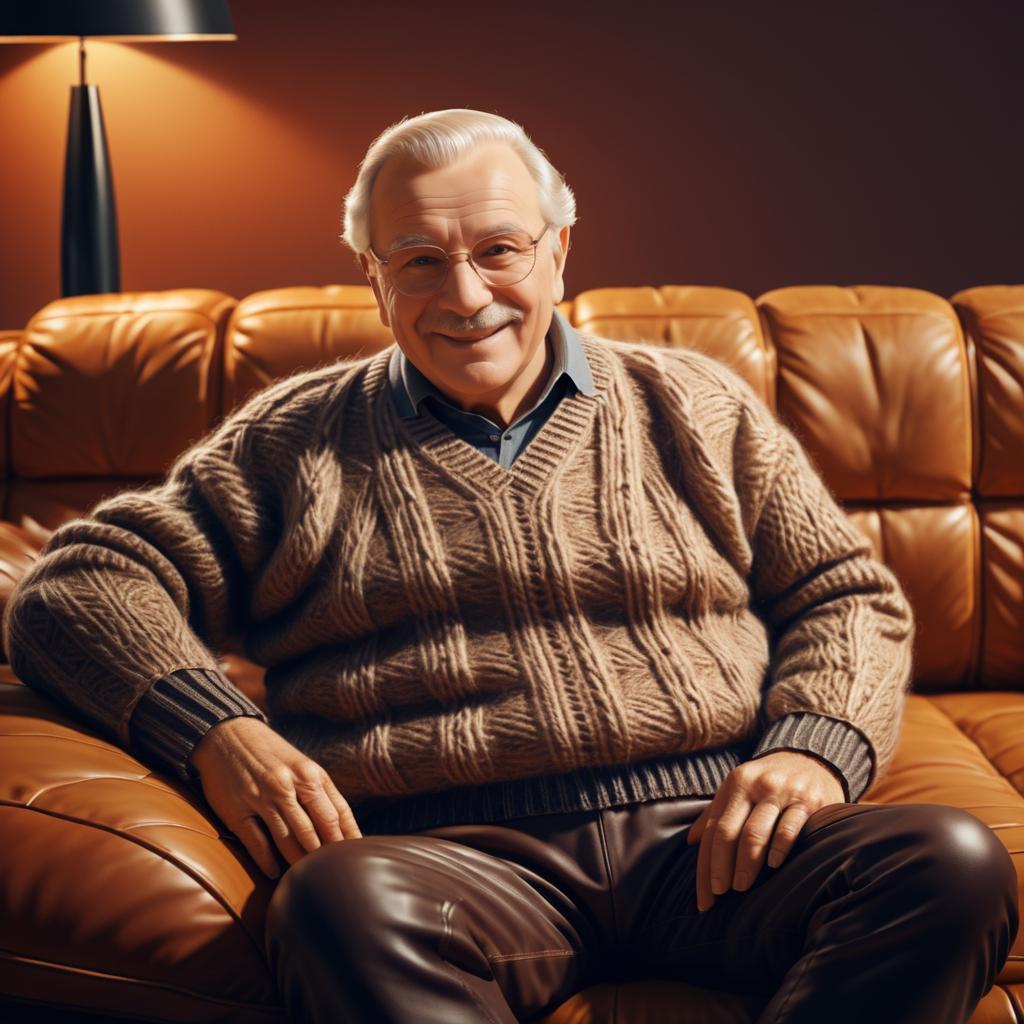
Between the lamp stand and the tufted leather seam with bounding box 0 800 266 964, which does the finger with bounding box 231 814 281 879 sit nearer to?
the tufted leather seam with bounding box 0 800 266 964

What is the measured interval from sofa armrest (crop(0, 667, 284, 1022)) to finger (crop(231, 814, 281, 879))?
0.04 metres

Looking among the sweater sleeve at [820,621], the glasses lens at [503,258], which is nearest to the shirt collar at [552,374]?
the glasses lens at [503,258]

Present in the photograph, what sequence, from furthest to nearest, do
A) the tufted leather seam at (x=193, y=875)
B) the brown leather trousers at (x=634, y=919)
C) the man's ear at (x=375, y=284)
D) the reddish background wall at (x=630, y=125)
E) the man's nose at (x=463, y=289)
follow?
1. the reddish background wall at (x=630, y=125)
2. the man's ear at (x=375, y=284)
3. the man's nose at (x=463, y=289)
4. the tufted leather seam at (x=193, y=875)
5. the brown leather trousers at (x=634, y=919)

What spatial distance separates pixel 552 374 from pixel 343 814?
607mm

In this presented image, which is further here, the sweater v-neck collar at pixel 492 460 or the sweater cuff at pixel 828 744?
the sweater v-neck collar at pixel 492 460

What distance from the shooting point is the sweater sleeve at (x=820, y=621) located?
142 cm

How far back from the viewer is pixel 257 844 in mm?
→ 1328

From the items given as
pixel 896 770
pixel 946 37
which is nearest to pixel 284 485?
pixel 896 770

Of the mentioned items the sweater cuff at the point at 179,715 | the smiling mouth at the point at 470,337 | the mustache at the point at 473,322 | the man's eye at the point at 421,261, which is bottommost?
the sweater cuff at the point at 179,715

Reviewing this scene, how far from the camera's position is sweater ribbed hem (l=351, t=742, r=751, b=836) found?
1390mm

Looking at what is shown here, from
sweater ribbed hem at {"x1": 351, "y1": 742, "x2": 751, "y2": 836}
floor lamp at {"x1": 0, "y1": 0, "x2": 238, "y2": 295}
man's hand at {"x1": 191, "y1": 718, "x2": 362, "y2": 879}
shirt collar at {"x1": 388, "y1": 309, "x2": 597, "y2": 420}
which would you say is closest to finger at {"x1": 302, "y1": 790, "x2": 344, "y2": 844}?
man's hand at {"x1": 191, "y1": 718, "x2": 362, "y2": 879}

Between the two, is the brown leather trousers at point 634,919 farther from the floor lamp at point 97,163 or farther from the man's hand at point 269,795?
the floor lamp at point 97,163

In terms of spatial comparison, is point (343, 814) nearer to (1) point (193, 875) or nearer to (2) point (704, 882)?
(1) point (193, 875)

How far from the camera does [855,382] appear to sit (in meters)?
2.02
